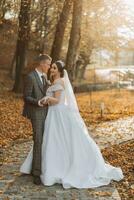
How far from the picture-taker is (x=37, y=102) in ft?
30.8

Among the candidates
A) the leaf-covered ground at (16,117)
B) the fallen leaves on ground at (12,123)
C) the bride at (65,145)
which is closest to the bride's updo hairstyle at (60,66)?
the bride at (65,145)

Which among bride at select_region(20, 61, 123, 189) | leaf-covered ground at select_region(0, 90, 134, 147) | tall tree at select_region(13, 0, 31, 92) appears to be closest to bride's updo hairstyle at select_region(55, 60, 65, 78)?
bride at select_region(20, 61, 123, 189)

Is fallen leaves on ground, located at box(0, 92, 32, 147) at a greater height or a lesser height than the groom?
lesser

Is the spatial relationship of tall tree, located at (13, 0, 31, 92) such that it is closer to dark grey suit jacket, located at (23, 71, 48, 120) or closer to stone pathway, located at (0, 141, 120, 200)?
dark grey suit jacket, located at (23, 71, 48, 120)

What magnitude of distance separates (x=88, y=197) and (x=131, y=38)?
31.4 metres

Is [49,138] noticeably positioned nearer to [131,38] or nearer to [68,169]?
[68,169]

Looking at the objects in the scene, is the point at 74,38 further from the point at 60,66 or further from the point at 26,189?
the point at 26,189

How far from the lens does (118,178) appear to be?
9.73m

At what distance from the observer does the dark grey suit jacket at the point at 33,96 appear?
944 centimetres

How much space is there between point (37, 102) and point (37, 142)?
79 centimetres

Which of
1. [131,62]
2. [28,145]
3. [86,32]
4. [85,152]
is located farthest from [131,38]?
[131,62]

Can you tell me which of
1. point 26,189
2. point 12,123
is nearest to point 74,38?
point 12,123

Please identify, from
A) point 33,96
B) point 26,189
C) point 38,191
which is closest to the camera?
point 38,191

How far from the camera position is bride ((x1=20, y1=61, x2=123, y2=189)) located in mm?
9570
